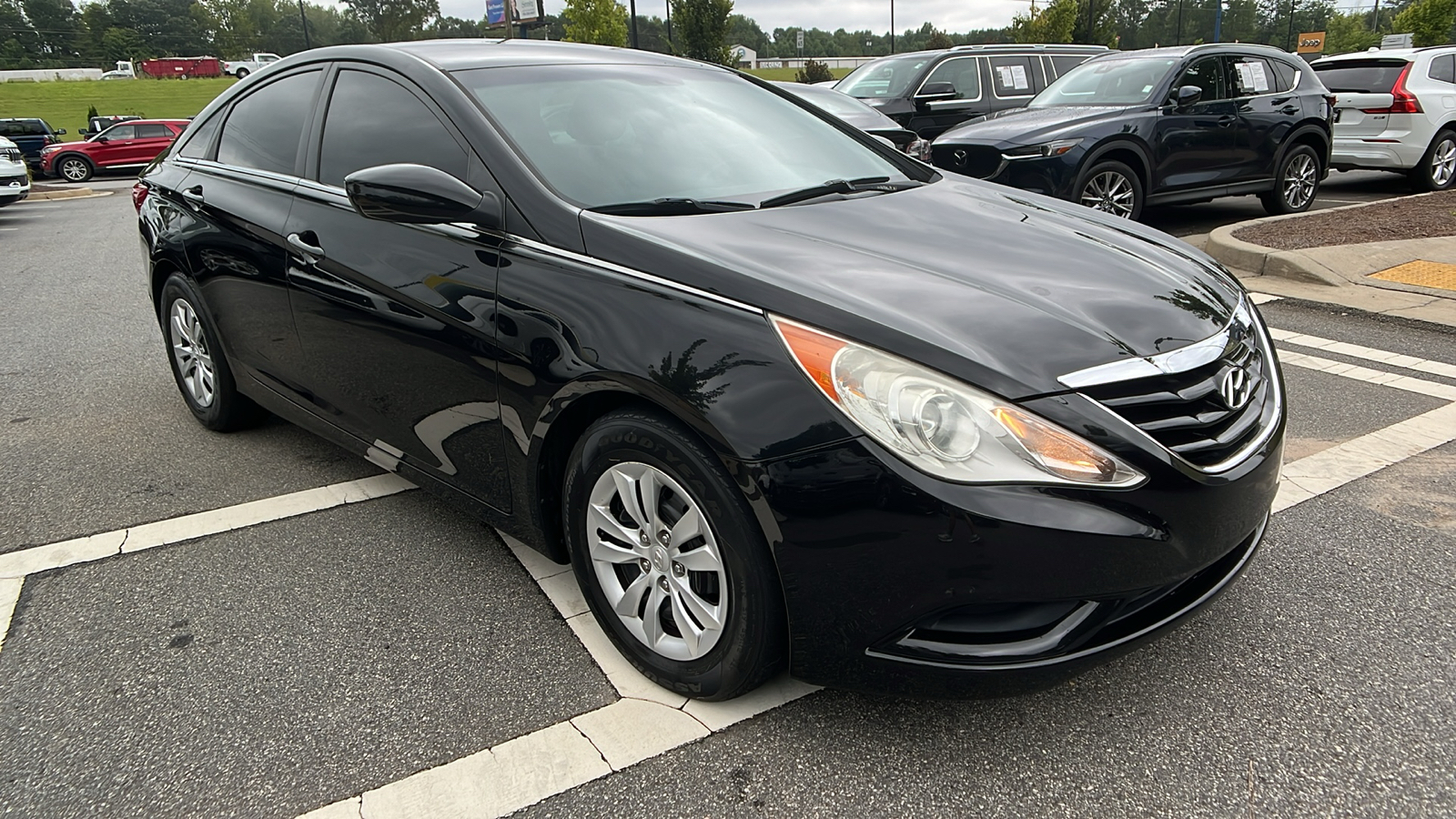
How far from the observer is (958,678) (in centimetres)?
198

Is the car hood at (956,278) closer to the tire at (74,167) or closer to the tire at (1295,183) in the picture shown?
the tire at (1295,183)

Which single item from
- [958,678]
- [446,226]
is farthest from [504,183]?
[958,678]

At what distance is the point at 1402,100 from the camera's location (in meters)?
10.4

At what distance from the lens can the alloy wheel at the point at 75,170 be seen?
78.8 ft

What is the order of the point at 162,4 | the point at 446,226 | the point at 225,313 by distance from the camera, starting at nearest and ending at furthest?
the point at 446,226 → the point at 225,313 → the point at 162,4

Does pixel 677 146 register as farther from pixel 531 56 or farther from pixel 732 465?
pixel 732 465

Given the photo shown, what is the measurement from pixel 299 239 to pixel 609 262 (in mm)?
1487

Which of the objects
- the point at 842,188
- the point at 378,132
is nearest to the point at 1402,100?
the point at 842,188

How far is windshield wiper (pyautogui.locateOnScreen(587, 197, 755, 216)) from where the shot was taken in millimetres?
2584

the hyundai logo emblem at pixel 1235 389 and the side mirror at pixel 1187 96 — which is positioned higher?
the side mirror at pixel 1187 96

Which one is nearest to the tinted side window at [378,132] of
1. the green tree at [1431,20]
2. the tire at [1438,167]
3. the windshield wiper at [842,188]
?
the windshield wiper at [842,188]

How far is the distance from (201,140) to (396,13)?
109 metres

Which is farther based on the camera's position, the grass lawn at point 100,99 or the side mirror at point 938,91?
the grass lawn at point 100,99

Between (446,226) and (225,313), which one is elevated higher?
(446,226)
